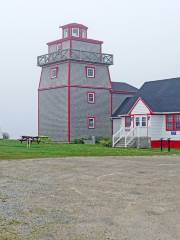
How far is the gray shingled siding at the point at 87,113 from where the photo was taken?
48.0 metres

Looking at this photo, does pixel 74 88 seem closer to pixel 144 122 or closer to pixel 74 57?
pixel 74 57

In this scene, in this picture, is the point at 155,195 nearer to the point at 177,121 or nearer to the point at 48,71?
the point at 177,121

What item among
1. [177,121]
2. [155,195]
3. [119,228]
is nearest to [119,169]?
[155,195]

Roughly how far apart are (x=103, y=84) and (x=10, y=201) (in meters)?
40.3

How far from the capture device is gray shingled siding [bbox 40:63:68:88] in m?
48.6

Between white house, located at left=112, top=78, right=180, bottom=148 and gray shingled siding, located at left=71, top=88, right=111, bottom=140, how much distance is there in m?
4.99

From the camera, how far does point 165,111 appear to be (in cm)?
4181

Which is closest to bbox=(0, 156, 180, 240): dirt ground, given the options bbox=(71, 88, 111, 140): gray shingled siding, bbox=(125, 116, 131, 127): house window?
bbox=(125, 116, 131, 127): house window

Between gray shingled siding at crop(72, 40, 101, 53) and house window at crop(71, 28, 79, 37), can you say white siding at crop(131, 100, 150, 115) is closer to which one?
gray shingled siding at crop(72, 40, 101, 53)

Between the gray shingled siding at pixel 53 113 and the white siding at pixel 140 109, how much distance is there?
8.10m

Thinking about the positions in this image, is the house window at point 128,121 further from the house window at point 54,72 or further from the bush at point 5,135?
Result: the bush at point 5,135

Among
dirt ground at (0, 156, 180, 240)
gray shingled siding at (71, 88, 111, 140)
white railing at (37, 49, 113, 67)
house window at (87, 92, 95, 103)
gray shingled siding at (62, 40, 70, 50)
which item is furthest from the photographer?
house window at (87, 92, 95, 103)

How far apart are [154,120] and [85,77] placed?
1092cm

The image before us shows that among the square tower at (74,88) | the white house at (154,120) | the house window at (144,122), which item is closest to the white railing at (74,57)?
the square tower at (74,88)
